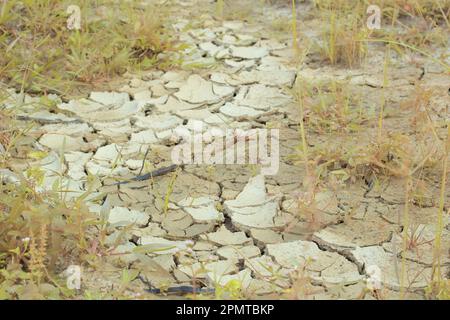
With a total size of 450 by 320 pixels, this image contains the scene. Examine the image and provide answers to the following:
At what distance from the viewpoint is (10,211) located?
2408 mm

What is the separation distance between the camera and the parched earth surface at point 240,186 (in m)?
2.34

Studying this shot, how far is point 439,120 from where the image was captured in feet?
10.5

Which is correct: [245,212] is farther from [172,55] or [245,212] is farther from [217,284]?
[172,55]

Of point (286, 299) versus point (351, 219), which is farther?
point (351, 219)

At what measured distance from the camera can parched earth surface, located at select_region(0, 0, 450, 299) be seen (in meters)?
2.34

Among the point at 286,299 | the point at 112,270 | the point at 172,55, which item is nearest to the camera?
the point at 286,299

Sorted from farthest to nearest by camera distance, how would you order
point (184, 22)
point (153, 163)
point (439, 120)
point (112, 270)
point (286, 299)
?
point (184, 22) < point (439, 120) < point (153, 163) < point (112, 270) < point (286, 299)

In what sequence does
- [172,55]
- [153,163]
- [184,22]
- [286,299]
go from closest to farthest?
1. [286,299]
2. [153,163]
3. [172,55]
4. [184,22]

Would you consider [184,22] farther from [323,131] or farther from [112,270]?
[112,270]

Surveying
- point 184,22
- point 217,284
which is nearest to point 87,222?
point 217,284

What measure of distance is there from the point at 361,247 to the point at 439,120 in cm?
95

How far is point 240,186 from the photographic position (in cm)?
284

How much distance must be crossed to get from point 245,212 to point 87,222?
1.83 ft

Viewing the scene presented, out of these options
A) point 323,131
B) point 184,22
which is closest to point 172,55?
point 184,22
